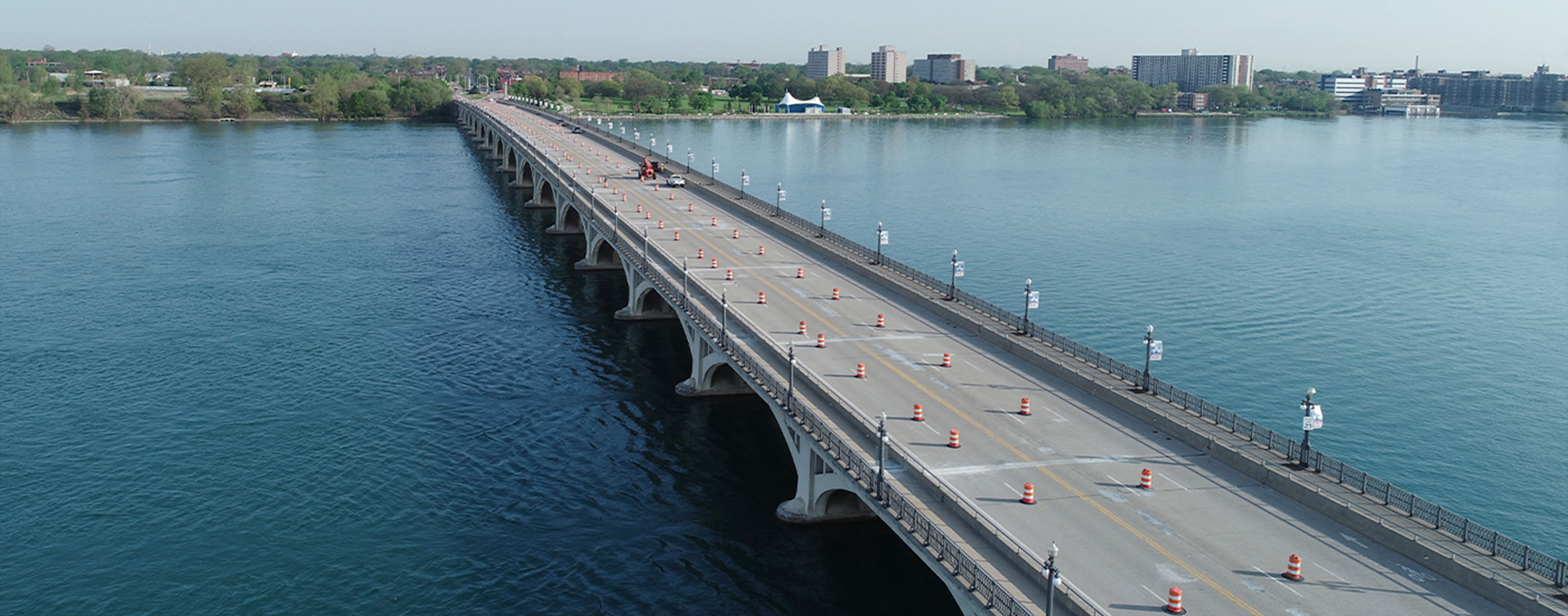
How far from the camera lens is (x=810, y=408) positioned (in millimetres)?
41969

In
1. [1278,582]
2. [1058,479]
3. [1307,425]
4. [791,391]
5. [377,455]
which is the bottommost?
[377,455]

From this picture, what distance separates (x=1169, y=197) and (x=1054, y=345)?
4040 inches

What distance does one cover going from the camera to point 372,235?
367 ft

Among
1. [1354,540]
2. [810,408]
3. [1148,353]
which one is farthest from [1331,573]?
[810,408]

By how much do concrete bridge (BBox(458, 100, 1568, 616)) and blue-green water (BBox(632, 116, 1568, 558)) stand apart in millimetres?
16835

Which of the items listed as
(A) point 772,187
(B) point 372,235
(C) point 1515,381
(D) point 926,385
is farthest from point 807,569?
(A) point 772,187

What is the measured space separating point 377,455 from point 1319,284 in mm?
70464

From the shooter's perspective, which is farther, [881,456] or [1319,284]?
[1319,284]

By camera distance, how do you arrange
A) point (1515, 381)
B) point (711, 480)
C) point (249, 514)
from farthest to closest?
point (1515, 381)
point (711, 480)
point (249, 514)

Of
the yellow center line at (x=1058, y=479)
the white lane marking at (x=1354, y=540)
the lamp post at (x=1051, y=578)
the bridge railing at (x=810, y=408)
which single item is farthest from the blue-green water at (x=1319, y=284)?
the lamp post at (x=1051, y=578)

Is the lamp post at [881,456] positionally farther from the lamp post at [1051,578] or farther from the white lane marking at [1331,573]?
the white lane marking at [1331,573]

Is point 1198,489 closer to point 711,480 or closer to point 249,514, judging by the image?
point 711,480

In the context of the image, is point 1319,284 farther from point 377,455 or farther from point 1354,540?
point 377,455

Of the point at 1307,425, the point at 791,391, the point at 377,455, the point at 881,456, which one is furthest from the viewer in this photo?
the point at 377,455
